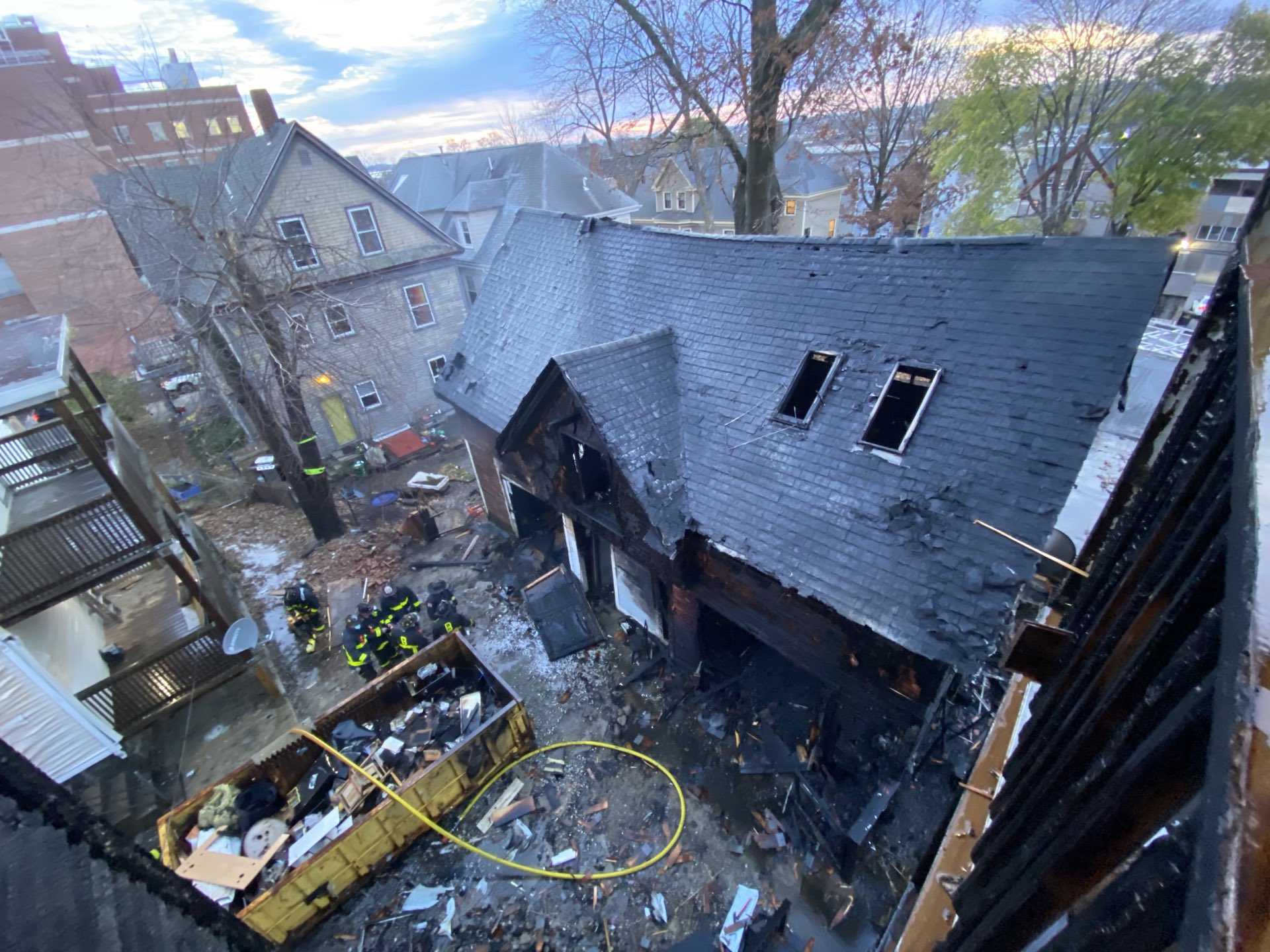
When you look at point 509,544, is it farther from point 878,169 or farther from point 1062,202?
point 1062,202

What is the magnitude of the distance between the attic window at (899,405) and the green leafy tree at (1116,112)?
2003 centimetres

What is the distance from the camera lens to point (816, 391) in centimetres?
809

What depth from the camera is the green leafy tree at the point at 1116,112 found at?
1753 centimetres

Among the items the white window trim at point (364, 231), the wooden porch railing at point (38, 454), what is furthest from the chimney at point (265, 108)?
the wooden porch railing at point (38, 454)

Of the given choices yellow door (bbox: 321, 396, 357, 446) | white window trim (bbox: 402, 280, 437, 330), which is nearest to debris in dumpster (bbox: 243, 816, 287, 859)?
yellow door (bbox: 321, 396, 357, 446)

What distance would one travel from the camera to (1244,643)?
80 centimetres

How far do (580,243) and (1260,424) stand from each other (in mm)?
12871

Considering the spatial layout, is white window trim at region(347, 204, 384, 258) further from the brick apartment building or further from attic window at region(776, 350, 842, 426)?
attic window at region(776, 350, 842, 426)

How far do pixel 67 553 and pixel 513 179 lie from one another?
27.3 metres

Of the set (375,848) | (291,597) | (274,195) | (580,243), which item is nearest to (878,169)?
(580,243)

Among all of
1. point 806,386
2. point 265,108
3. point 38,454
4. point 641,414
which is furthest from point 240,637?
point 265,108

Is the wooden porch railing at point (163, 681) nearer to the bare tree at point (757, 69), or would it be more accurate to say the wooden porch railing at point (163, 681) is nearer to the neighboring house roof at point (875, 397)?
the neighboring house roof at point (875, 397)

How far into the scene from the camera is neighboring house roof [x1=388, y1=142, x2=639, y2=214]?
29.0 meters

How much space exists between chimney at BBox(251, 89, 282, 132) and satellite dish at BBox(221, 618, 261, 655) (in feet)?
56.9
